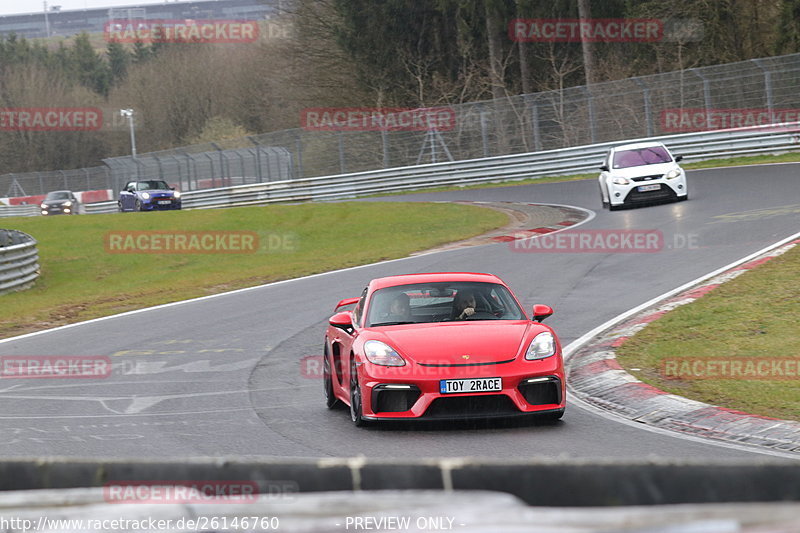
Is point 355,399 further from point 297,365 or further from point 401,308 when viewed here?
point 297,365

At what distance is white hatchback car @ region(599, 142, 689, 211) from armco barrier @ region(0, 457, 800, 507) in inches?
874

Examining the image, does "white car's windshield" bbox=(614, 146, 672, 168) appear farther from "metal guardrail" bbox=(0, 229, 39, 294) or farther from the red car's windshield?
the red car's windshield

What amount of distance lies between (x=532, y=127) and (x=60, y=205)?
2573 centimetres

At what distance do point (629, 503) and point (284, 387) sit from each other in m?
7.38

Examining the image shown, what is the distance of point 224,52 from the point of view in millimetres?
113000

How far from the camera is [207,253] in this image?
89.7 feet

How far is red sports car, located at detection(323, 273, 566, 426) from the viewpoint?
307 inches

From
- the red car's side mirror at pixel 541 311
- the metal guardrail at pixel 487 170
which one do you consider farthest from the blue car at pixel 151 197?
the red car's side mirror at pixel 541 311

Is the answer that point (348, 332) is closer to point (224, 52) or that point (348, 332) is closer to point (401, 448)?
point (401, 448)

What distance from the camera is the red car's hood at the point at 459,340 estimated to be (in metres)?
7.90

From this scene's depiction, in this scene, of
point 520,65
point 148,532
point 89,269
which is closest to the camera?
point 148,532

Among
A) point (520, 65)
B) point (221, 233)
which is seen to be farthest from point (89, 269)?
point (520, 65)

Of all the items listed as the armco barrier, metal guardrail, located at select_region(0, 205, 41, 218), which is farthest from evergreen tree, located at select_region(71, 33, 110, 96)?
the armco barrier

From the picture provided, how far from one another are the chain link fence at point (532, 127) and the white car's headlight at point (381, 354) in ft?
95.3
